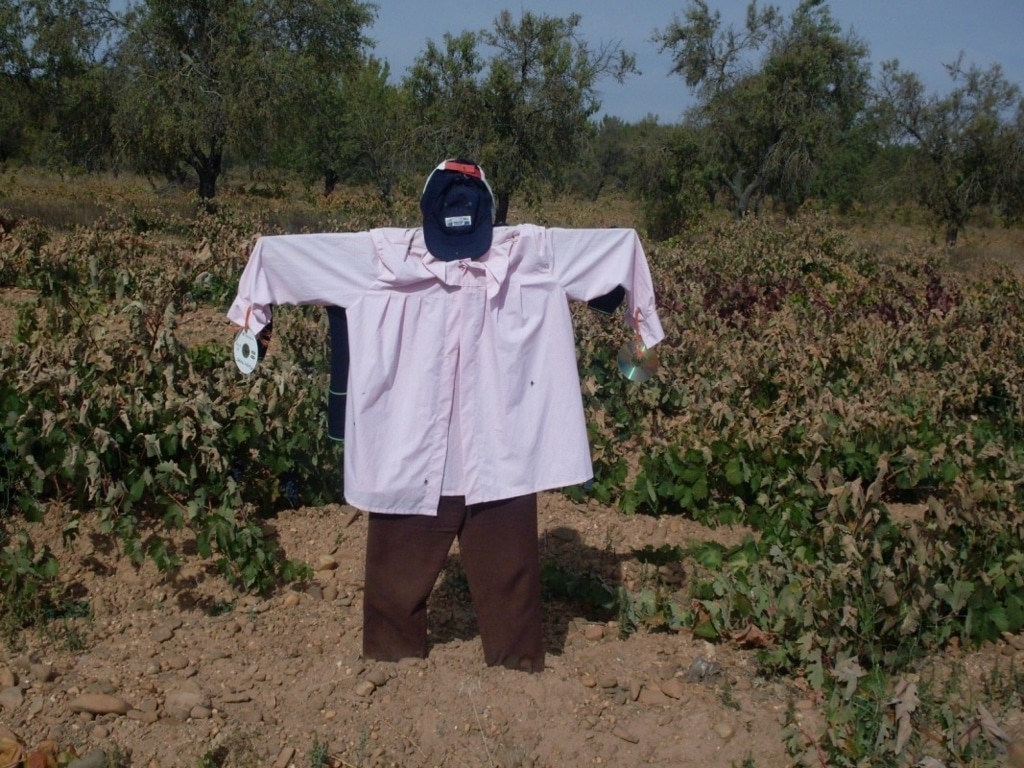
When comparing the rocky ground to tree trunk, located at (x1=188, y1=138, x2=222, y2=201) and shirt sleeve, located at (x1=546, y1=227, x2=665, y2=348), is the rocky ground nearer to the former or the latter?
shirt sleeve, located at (x1=546, y1=227, x2=665, y2=348)

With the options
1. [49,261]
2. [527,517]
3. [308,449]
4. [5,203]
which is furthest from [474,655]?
[5,203]

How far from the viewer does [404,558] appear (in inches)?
123

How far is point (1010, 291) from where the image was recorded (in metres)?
10.3

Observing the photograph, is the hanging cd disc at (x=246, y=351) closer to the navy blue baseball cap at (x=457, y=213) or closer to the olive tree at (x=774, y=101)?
the navy blue baseball cap at (x=457, y=213)

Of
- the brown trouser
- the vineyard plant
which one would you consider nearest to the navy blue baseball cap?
the brown trouser

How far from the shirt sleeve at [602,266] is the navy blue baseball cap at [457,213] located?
0.73 feet

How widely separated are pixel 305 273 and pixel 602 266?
87cm

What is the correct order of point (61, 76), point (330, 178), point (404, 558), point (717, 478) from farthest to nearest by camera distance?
1. point (330, 178)
2. point (61, 76)
3. point (717, 478)
4. point (404, 558)

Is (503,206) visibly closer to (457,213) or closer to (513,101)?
(513,101)

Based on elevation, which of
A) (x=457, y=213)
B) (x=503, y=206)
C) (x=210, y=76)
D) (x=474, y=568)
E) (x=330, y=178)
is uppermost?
(x=210, y=76)

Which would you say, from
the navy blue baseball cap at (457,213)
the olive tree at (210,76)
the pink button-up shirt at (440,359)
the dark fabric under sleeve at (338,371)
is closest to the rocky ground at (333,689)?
the pink button-up shirt at (440,359)

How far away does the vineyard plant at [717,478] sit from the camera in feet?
11.2

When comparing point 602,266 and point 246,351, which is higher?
point 602,266

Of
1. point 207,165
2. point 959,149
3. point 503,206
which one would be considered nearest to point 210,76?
point 207,165
